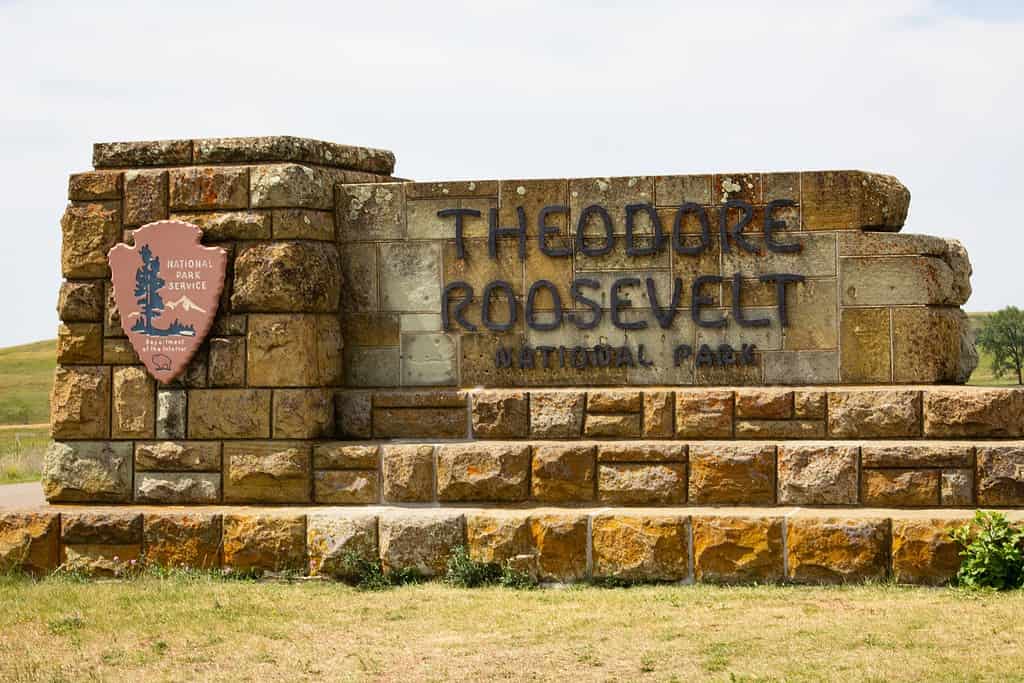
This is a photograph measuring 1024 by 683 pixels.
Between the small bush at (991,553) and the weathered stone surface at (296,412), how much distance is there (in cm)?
473

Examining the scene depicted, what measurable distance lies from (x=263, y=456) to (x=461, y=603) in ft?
7.14

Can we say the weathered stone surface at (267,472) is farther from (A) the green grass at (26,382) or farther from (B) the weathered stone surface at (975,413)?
(A) the green grass at (26,382)

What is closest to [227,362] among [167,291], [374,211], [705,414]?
[167,291]

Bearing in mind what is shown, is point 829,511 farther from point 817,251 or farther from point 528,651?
point 528,651

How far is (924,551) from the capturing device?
31.7 feet

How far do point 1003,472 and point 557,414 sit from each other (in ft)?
10.5

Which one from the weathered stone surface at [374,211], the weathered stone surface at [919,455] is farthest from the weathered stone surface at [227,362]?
the weathered stone surface at [919,455]

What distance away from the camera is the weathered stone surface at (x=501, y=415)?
1062 centimetres

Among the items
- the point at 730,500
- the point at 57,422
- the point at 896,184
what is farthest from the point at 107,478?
the point at 896,184

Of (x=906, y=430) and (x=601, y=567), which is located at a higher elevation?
(x=906, y=430)

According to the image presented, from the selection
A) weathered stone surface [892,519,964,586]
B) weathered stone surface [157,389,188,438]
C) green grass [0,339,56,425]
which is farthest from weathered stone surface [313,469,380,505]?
green grass [0,339,56,425]

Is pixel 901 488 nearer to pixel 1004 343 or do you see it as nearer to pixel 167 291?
pixel 167 291

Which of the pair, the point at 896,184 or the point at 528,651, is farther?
the point at 896,184

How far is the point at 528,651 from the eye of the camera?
820cm
